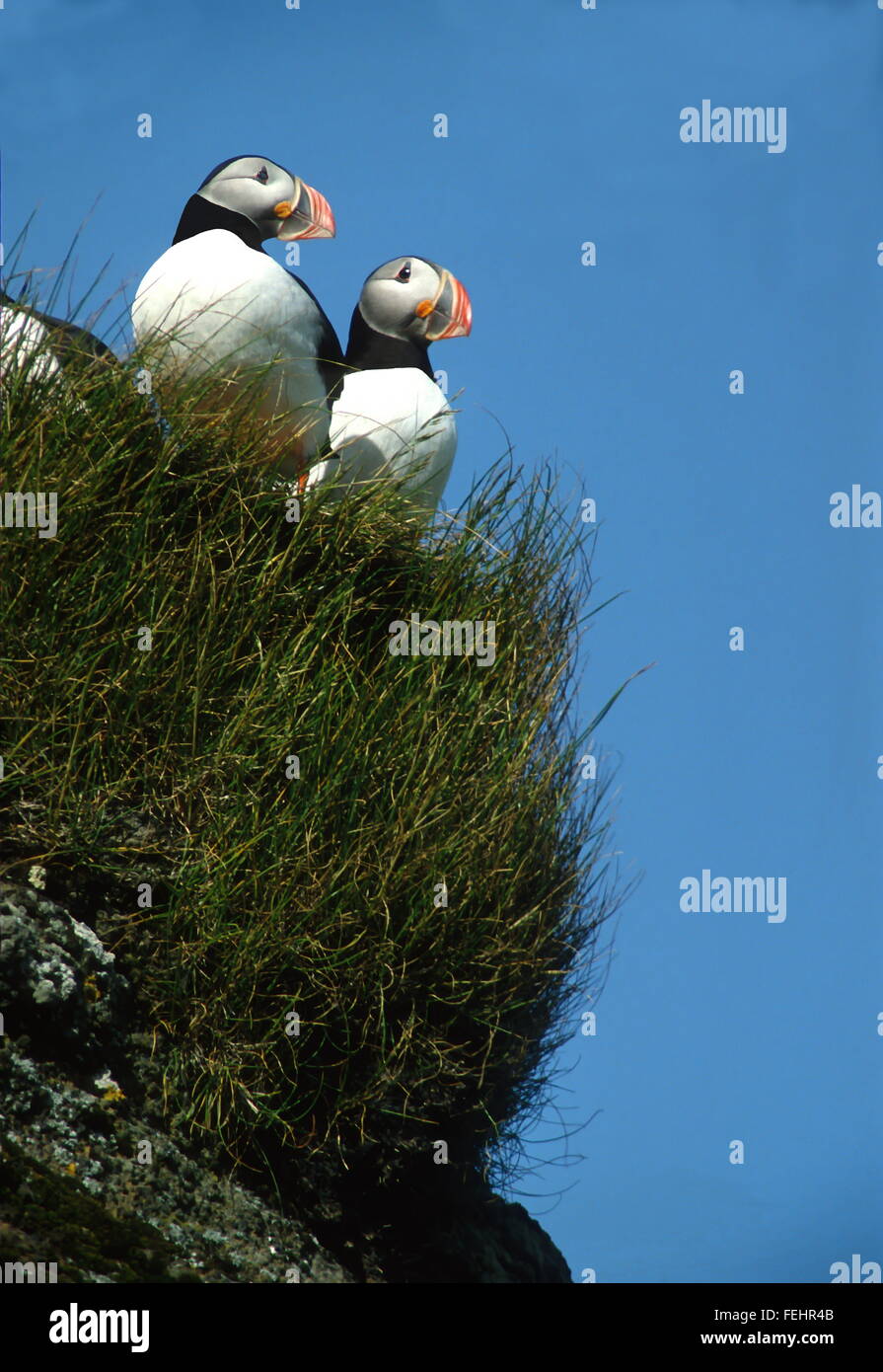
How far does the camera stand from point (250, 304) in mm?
6074

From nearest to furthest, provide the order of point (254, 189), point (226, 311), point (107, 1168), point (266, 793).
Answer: point (107, 1168)
point (266, 793)
point (226, 311)
point (254, 189)

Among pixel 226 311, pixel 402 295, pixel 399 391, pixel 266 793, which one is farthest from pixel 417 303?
pixel 266 793

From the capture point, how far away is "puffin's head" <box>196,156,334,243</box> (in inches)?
250

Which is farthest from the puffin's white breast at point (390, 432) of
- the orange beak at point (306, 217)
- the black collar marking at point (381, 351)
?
the orange beak at point (306, 217)

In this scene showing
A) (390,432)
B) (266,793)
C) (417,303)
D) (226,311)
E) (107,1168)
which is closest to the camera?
(107,1168)

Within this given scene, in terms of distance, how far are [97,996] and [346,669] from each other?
173cm

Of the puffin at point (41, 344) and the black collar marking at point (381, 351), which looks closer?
the puffin at point (41, 344)

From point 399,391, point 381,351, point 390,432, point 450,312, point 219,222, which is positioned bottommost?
point 390,432

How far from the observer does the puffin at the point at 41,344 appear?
585cm

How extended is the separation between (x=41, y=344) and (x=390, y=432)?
1674 millimetres

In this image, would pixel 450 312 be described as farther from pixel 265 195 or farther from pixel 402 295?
pixel 265 195

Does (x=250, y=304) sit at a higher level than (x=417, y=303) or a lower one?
lower

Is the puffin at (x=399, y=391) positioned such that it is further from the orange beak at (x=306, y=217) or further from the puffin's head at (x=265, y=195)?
the puffin's head at (x=265, y=195)
